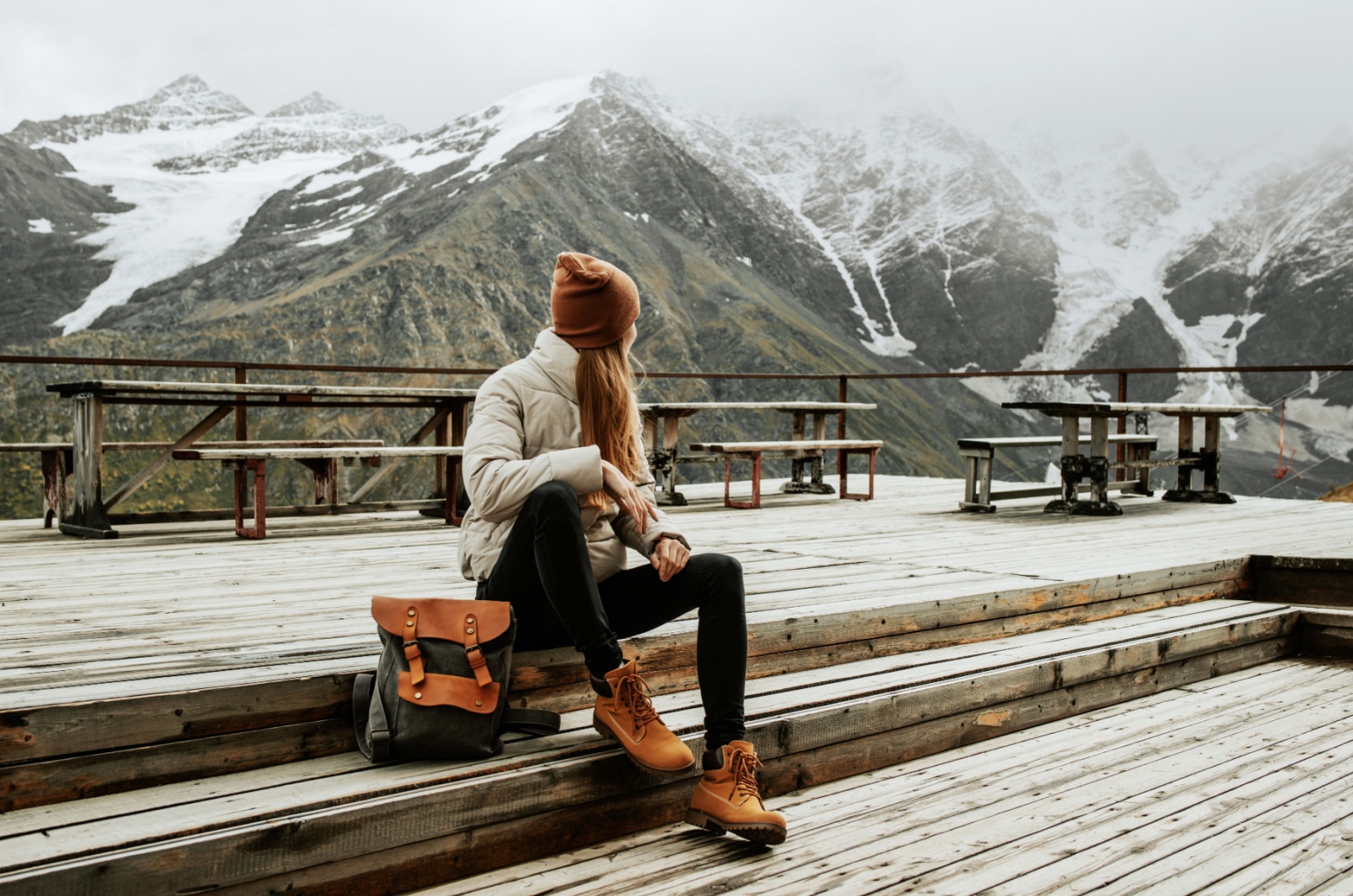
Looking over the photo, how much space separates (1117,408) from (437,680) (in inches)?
188

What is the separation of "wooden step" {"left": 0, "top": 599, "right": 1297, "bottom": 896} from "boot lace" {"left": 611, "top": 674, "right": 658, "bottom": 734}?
10 cm

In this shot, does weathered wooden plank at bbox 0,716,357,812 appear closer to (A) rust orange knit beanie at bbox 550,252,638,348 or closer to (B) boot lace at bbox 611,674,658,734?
(B) boot lace at bbox 611,674,658,734

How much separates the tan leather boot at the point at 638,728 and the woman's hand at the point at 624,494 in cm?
28

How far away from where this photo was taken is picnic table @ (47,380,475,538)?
4.60m

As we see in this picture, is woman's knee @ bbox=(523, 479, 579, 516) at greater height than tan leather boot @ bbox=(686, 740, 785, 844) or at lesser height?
greater

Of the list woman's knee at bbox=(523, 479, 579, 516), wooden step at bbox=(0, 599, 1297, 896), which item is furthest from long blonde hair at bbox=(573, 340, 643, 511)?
wooden step at bbox=(0, 599, 1297, 896)

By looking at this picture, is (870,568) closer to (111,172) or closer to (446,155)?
(446,155)

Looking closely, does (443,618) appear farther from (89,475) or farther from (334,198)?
(334,198)

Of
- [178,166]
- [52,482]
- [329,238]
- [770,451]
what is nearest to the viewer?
[52,482]

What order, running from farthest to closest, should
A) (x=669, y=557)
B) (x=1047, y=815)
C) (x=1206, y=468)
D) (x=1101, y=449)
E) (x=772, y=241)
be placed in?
(x=772, y=241), (x=1206, y=468), (x=1101, y=449), (x=1047, y=815), (x=669, y=557)

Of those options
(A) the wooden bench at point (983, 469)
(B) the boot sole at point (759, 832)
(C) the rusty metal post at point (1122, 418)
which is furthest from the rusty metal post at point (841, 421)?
(B) the boot sole at point (759, 832)

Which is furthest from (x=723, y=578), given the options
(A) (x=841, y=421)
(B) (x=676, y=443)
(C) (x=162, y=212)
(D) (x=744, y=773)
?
(C) (x=162, y=212)

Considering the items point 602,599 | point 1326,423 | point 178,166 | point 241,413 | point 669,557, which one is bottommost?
point 602,599

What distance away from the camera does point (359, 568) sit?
11.9ft
